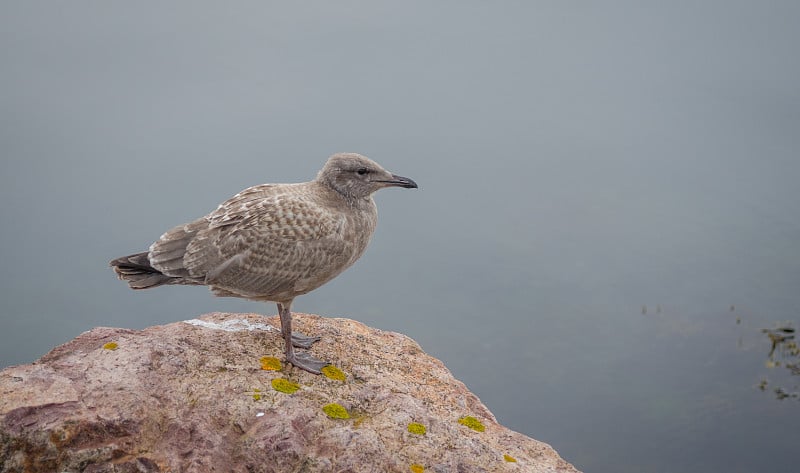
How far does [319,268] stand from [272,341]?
1.50 m

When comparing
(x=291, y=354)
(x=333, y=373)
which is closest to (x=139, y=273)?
(x=291, y=354)

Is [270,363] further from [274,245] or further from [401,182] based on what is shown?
[401,182]

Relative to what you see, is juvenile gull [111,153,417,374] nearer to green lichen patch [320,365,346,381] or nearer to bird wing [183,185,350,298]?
bird wing [183,185,350,298]

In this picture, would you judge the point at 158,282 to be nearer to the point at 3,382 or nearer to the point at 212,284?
the point at 212,284

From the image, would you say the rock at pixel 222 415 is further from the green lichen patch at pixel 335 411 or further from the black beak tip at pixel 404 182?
the black beak tip at pixel 404 182

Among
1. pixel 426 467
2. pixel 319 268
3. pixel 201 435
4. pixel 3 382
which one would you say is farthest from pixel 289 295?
pixel 3 382

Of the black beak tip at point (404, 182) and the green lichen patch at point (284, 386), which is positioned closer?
the green lichen patch at point (284, 386)

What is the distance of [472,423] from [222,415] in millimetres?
3122

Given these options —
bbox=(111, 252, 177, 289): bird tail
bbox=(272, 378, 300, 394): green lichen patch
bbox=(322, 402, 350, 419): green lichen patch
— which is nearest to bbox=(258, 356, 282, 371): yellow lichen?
bbox=(272, 378, 300, 394): green lichen patch

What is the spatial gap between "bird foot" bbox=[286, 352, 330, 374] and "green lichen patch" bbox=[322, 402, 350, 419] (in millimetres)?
823

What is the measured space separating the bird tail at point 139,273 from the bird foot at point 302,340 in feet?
6.21

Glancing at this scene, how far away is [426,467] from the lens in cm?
806

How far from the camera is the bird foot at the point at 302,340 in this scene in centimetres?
1005

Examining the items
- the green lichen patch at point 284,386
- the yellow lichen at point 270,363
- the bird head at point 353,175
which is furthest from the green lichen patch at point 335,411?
the bird head at point 353,175
